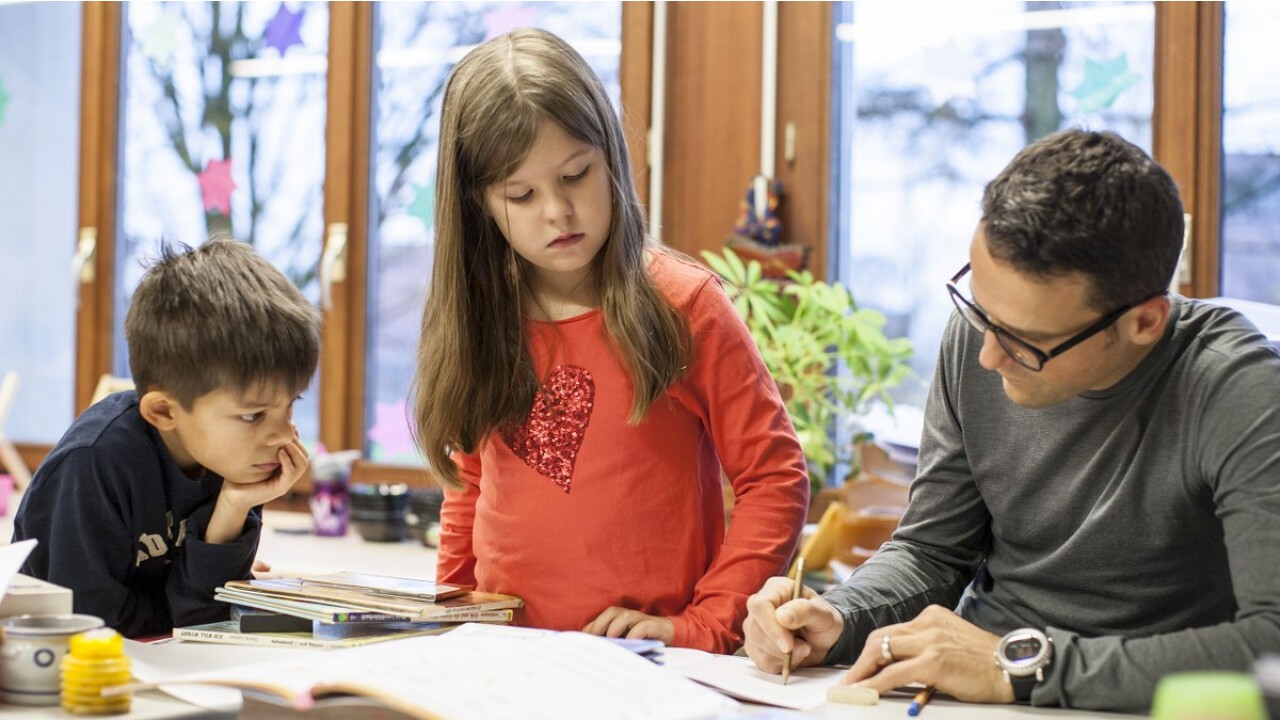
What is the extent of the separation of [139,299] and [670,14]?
1729 mm

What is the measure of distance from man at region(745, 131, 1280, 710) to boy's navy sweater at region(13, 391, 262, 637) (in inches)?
24.9

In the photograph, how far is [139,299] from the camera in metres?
1.58

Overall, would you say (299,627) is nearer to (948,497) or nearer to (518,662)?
(518,662)

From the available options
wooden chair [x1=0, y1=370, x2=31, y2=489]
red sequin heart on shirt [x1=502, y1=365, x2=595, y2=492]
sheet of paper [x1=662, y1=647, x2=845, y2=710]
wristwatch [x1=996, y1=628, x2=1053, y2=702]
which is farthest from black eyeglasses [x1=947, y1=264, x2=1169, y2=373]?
wooden chair [x1=0, y1=370, x2=31, y2=489]

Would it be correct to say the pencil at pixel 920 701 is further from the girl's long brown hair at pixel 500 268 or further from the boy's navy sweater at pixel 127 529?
the boy's navy sweater at pixel 127 529

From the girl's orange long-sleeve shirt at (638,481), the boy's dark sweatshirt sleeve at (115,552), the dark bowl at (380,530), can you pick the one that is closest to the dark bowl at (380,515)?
the dark bowl at (380,530)

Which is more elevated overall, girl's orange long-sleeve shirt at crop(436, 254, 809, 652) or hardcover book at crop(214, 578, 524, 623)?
girl's orange long-sleeve shirt at crop(436, 254, 809, 652)

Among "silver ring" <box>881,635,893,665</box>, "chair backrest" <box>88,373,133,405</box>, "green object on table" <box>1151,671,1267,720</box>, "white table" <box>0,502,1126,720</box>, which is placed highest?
"chair backrest" <box>88,373,133,405</box>

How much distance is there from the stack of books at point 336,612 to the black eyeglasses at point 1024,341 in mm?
589

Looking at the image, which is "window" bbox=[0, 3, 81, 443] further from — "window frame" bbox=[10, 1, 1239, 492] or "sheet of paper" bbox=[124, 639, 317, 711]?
"sheet of paper" bbox=[124, 639, 317, 711]

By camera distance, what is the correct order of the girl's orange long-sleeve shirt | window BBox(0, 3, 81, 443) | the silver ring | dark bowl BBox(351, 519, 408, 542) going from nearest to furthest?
the silver ring
the girl's orange long-sleeve shirt
dark bowl BBox(351, 519, 408, 542)
window BBox(0, 3, 81, 443)

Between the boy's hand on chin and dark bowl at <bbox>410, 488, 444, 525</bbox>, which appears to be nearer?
the boy's hand on chin

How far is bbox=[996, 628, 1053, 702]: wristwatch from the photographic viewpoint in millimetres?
1185

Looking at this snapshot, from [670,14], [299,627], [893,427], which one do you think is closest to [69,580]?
[299,627]
